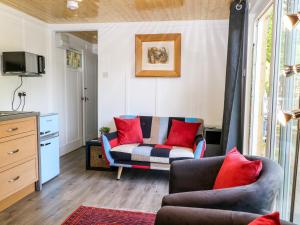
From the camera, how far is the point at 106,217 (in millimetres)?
2354

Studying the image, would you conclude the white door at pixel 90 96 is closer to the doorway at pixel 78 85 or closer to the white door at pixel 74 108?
the doorway at pixel 78 85

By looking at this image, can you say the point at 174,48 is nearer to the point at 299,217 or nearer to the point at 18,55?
the point at 18,55

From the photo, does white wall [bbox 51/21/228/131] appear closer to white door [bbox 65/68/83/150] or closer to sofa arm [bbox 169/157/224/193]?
white door [bbox 65/68/83/150]

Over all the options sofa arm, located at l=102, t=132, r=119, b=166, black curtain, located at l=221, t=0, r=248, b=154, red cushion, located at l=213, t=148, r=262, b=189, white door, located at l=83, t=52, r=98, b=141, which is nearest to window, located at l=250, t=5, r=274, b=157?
black curtain, located at l=221, t=0, r=248, b=154

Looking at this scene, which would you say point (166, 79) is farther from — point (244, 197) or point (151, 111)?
point (244, 197)

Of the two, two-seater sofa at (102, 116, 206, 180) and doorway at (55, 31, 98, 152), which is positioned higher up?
doorway at (55, 31, 98, 152)

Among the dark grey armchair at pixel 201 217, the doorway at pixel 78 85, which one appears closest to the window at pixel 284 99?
the dark grey armchair at pixel 201 217

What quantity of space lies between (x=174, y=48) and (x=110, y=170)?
6.79 ft

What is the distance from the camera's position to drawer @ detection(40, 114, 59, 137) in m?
3.06

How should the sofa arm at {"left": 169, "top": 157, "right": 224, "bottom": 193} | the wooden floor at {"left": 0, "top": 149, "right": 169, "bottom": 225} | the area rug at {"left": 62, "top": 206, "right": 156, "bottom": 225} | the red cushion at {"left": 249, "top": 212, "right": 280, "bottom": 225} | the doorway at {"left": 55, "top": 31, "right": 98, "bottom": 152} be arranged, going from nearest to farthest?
the red cushion at {"left": 249, "top": 212, "right": 280, "bottom": 225} < the sofa arm at {"left": 169, "top": 157, "right": 224, "bottom": 193} < the area rug at {"left": 62, "top": 206, "right": 156, "bottom": 225} < the wooden floor at {"left": 0, "top": 149, "right": 169, "bottom": 225} < the doorway at {"left": 55, "top": 31, "right": 98, "bottom": 152}

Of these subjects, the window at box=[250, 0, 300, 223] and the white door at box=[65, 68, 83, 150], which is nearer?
the window at box=[250, 0, 300, 223]

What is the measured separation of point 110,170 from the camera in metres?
3.71

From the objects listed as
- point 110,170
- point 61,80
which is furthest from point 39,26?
point 110,170

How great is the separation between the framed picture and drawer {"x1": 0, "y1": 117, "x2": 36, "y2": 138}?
179 cm
